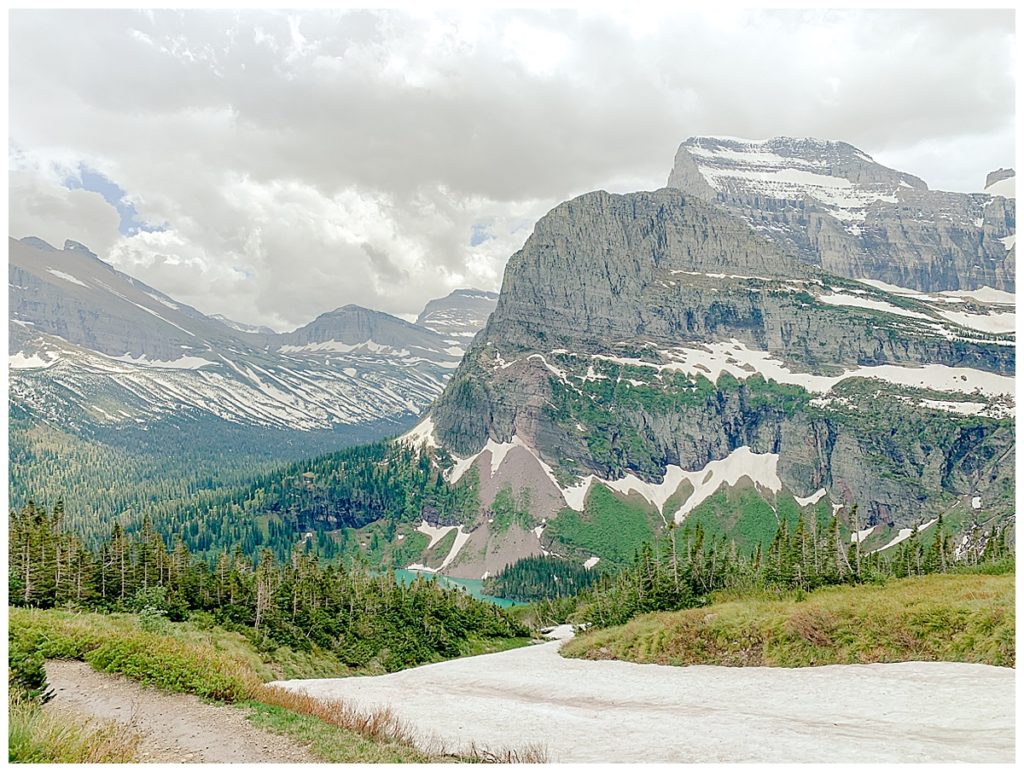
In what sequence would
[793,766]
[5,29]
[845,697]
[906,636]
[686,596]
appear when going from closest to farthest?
[793,766] < [5,29] < [845,697] < [906,636] < [686,596]

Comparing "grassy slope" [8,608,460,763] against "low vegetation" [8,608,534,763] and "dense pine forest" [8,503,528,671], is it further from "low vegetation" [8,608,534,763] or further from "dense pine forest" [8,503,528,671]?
"dense pine forest" [8,503,528,671]

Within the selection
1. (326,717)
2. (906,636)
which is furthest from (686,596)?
(326,717)

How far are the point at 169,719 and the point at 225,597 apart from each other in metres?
41.9

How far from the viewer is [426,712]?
74.7ft

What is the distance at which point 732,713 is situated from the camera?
65.6 feet

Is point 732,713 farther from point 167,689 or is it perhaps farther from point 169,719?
point 167,689

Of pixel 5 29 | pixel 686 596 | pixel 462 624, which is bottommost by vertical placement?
pixel 462 624

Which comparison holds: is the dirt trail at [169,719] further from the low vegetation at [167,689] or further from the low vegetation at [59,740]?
the low vegetation at [59,740]

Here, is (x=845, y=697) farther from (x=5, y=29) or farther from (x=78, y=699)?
(x=5, y=29)

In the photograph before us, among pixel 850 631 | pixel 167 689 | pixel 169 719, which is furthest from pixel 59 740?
pixel 850 631

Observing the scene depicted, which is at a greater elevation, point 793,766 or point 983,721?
point 793,766

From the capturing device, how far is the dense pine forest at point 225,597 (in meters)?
44.8

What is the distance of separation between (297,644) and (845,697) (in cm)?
3820

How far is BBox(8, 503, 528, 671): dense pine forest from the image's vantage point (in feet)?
147
